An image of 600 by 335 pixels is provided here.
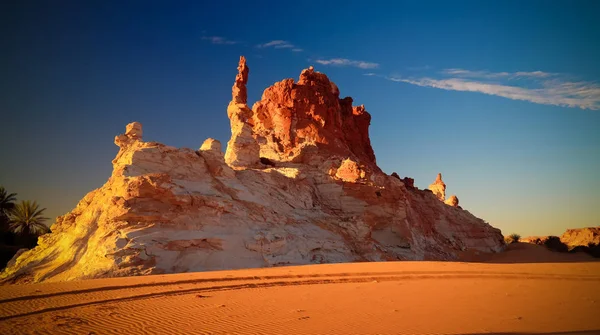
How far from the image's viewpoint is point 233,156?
27.5 meters

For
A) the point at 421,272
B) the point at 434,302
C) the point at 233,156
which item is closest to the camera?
the point at 434,302

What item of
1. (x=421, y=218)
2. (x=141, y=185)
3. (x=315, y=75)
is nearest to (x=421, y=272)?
(x=141, y=185)

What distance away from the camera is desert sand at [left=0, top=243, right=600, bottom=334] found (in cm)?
673

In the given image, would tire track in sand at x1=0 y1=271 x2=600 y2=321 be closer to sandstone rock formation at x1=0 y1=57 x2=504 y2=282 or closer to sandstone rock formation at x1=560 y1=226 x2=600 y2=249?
→ sandstone rock formation at x1=0 y1=57 x2=504 y2=282

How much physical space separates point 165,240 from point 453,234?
27286 mm

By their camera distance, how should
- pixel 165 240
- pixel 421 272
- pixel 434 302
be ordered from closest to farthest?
pixel 434 302, pixel 421 272, pixel 165 240

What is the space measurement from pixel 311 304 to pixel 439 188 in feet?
149

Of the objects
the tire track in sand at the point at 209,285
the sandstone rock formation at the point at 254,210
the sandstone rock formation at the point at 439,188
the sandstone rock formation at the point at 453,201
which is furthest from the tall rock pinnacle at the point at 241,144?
the sandstone rock formation at the point at 439,188

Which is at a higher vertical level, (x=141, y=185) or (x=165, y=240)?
(x=141, y=185)

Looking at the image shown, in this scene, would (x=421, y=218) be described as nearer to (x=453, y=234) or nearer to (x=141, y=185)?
Result: (x=453, y=234)

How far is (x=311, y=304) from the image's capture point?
870 cm

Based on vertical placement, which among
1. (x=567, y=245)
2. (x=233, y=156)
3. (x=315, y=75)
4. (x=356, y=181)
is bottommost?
(x=567, y=245)

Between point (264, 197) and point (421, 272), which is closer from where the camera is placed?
point (421, 272)

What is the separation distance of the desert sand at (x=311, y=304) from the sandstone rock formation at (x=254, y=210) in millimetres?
4287
